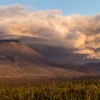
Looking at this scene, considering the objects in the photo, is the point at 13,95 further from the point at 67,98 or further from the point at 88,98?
the point at 88,98

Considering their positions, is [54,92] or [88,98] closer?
[88,98]

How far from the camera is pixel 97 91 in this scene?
25.4 meters

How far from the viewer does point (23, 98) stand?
2525 cm

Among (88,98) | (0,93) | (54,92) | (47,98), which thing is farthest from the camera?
(0,93)

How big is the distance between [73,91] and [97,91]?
2.42 metres

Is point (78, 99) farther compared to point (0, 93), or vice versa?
point (0, 93)

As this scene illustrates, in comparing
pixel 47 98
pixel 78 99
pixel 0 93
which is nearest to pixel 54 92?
pixel 47 98

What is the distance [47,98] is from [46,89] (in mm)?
4226

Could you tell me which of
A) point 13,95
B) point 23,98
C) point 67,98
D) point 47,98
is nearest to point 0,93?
point 13,95

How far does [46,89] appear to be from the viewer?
95.3 feet

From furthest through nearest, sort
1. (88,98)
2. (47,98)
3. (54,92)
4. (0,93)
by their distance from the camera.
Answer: (0,93) → (54,92) → (47,98) → (88,98)

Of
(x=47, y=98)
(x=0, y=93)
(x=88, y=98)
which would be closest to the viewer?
(x=88, y=98)

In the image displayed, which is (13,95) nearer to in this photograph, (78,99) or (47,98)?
(47,98)

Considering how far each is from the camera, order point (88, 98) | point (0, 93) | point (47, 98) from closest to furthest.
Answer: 1. point (88, 98)
2. point (47, 98)
3. point (0, 93)
